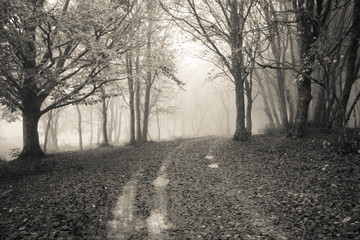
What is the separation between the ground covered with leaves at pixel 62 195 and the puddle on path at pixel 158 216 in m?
0.57

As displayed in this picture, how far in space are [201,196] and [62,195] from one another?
4305mm

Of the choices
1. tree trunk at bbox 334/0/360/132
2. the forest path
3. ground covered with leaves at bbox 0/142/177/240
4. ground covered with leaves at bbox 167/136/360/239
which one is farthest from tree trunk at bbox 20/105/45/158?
tree trunk at bbox 334/0/360/132

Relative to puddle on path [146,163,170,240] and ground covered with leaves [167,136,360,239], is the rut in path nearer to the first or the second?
puddle on path [146,163,170,240]

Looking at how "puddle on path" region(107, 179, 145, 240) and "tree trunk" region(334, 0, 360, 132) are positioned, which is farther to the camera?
"tree trunk" region(334, 0, 360, 132)

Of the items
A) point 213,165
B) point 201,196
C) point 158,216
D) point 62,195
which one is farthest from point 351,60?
point 62,195

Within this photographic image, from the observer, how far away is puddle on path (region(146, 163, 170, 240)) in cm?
507

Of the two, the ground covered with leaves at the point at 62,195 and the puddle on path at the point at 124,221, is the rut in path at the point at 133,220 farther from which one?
the ground covered with leaves at the point at 62,195

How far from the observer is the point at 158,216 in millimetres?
5793

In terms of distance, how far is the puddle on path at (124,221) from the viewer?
5047 millimetres

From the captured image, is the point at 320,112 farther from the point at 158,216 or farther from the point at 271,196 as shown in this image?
the point at 158,216

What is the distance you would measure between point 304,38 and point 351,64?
287cm

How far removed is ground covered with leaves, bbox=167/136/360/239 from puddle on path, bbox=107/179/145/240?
0.96 metres

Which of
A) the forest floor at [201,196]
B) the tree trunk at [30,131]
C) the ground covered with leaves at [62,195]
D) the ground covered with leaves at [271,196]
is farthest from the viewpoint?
the tree trunk at [30,131]

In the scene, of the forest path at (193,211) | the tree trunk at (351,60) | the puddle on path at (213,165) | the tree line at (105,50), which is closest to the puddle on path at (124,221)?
the forest path at (193,211)
